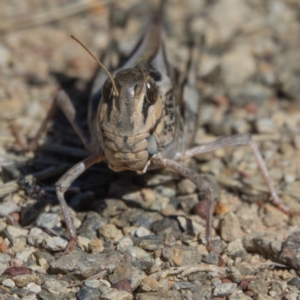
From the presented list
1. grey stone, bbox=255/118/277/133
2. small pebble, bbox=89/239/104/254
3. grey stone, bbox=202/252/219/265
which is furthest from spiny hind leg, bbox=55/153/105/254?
grey stone, bbox=255/118/277/133

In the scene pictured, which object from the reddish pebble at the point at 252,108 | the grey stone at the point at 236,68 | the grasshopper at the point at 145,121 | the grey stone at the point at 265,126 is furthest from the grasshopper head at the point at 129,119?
the grey stone at the point at 236,68

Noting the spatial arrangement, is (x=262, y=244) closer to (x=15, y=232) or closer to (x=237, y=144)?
(x=237, y=144)

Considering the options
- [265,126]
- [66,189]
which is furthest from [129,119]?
[265,126]

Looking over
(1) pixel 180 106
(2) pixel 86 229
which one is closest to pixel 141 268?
(2) pixel 86 229

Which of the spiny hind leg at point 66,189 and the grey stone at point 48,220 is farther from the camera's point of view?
the grey stone at point 48,220

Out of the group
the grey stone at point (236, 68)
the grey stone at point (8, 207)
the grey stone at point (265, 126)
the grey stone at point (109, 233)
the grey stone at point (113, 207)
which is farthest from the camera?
the grey stone at point (236, 68)

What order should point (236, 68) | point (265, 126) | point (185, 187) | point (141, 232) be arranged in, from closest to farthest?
1. point (141, 232)
2. point (185, 187)
3. point (265, 126)
4. point (236, 68)

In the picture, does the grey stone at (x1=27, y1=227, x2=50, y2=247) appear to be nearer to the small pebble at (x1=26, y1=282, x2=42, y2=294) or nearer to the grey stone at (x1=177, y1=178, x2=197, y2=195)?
the small pebble at (x1=26, y1=282, x2=42, y2=294)

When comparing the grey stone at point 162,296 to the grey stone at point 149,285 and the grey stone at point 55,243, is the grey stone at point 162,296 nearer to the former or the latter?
the grey stone at point 149,285
